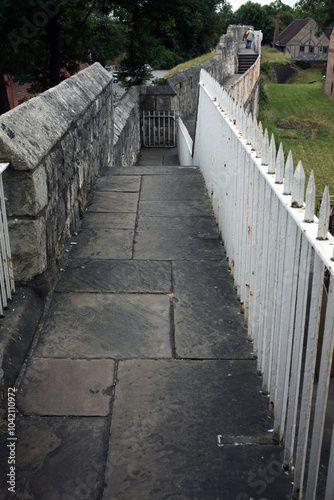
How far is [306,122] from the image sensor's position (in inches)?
1738

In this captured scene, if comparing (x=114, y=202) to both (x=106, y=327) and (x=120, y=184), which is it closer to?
(x=120, y=184)

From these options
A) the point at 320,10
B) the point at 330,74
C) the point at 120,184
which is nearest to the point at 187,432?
the point at 120,184

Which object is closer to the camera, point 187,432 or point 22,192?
point 187,432

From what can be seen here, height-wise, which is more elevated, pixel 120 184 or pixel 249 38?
pixel 120 184

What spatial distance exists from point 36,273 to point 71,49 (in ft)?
58.0

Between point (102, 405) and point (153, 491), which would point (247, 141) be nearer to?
point (102, 405)

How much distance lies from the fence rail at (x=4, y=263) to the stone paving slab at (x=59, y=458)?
821 mm

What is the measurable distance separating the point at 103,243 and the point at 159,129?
33.0 feet

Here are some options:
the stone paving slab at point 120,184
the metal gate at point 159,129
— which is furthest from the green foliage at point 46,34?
the stone paving slab at point 120,184

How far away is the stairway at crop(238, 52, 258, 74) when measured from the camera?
34.3 metres

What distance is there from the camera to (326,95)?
5456cm

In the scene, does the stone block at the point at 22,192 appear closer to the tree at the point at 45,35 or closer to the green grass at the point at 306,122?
the tree at the point at 45,35

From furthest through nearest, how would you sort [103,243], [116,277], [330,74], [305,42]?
[305,42]
[330,74]
[103,243]
[116,277]

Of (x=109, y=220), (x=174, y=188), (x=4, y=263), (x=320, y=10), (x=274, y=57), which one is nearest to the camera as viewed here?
(x=4, y=263)
